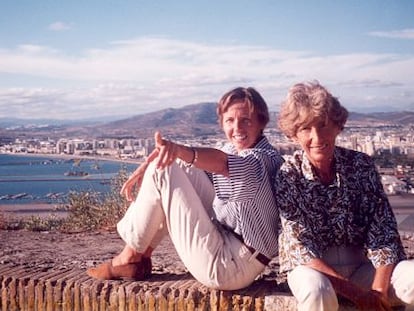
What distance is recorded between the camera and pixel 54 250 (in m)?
5.44

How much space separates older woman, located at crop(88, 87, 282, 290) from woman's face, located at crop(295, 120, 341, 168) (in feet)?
0.78

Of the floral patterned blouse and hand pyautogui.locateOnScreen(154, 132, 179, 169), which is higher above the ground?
hand pyautogui.locateOnScreen(154, 132, 179, 169)

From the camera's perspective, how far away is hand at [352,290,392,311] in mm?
2920

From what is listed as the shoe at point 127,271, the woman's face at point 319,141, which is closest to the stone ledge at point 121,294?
the shoe at point 127,271

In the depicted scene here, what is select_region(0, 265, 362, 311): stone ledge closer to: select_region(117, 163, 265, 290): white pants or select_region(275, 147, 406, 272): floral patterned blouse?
select_region(117, 163, 265, 290): white pants

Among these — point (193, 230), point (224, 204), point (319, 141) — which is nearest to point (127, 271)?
point (193, 230)

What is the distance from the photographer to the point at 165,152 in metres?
2.94

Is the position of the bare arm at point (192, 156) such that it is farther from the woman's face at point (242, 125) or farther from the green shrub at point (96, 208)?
the green shrub at point (96, 208)

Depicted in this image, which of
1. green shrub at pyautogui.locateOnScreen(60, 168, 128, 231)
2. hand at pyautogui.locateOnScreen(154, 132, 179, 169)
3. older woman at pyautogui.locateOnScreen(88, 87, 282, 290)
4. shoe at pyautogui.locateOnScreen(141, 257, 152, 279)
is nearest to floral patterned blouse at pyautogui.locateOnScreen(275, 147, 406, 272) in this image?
older woman at pyautogui.locateOnScreen(88, 87, 282, 290)

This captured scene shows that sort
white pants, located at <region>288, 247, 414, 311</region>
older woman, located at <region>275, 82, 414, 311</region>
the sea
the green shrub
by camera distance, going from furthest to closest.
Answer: the sea < the green shrub < older woman, located at <region>275, 82, 414, 311</region> < white pants, located at <region>288, 247, 414, 311</region>

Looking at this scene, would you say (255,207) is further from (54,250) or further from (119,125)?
(119,125)

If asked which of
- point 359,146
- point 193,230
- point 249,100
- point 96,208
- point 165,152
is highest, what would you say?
point 249,100

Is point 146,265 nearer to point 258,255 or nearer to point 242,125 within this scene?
point 258,255

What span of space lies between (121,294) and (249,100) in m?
1.37
